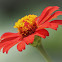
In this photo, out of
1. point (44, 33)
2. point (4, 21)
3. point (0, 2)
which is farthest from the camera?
point (0, 2)

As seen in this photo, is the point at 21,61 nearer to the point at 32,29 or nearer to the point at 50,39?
the point at 50,39

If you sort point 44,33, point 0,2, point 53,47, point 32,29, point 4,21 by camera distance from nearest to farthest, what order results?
point 44,33, point 32,29, point 53,47, point 4,21, point 0,2

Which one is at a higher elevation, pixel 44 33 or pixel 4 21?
pixel 4 21

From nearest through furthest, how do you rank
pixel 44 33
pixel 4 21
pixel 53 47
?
pixel 44 33, pixel 53 47, pixel 4 21

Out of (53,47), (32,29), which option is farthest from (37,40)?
(53,47)

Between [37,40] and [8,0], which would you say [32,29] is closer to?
[37,40]

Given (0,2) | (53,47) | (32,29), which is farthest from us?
(0,2)

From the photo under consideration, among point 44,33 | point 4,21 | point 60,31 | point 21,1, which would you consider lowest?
point 44,33

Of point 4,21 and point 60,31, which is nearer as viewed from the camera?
point 60,31

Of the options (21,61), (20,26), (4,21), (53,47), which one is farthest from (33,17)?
(4,21)
